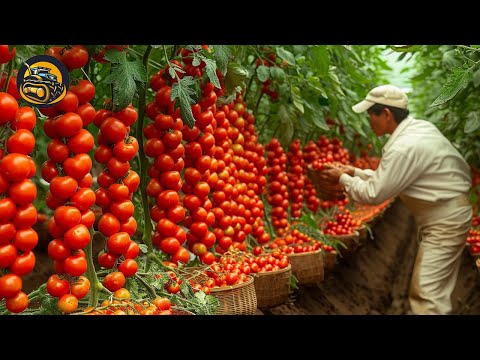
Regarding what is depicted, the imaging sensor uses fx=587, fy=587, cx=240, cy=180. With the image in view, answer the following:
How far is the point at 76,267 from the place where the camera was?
1.55 meters

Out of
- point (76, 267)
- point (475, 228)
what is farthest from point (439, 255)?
point (76, 267)

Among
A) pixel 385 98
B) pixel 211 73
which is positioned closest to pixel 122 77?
pixel 211 73

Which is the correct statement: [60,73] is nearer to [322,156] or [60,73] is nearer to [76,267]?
[76,267]

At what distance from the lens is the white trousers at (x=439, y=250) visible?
332 cm

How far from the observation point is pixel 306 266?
320 cm

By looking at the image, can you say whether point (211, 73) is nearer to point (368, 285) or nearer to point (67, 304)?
point (67, 304)

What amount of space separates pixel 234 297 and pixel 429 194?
1.66 m

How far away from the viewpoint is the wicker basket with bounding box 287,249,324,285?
10.4ft

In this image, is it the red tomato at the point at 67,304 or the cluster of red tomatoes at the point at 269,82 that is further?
the cluster of red tomatoes at the point at 269,82

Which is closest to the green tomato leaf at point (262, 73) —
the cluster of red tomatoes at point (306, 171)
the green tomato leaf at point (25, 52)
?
the green tomato leaf at point (25, 52)

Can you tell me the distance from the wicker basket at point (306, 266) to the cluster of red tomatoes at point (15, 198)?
187 cm

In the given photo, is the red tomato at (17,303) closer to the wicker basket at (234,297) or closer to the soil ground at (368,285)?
the wicker basket at (234,297)

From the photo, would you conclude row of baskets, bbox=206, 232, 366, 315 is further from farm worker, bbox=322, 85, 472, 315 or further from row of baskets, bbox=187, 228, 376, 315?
farm worker, bbox=322, 85, 472, 315

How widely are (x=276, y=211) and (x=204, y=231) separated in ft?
4.11
